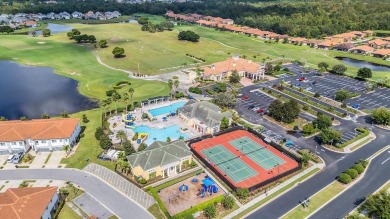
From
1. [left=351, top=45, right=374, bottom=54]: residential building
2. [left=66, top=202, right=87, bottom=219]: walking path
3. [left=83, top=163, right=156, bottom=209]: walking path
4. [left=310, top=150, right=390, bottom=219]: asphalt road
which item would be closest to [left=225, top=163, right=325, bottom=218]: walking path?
[left=310, top=150, right=390, bottom=219]: asphalt road

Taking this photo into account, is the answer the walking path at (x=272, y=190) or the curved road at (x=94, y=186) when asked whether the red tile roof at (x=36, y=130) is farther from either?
the walking path at (x=272, y=190)

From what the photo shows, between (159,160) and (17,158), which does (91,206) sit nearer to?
(159,160)

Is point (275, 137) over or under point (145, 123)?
over

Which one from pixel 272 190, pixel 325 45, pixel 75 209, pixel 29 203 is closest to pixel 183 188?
pixel 272 190

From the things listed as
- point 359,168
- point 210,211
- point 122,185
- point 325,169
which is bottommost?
point 122,185

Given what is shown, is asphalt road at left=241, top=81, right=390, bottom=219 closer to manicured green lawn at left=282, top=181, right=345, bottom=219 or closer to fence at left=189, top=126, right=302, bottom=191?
manicured green lawn at left=282, top=181, right=345, bottom=219

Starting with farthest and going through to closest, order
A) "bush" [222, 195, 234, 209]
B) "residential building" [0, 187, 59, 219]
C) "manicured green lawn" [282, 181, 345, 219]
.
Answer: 1. "bush" [222, 195, 234, 209]
2. "manicured green lawn" [282, 181, 345, 219]
3. "residential building" [0, 187, 59, 219]

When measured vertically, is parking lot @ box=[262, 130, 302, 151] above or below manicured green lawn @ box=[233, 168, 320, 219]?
above
